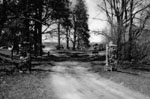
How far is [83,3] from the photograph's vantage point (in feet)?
190

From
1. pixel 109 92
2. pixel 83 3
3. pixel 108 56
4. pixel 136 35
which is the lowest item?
pixel 109 92

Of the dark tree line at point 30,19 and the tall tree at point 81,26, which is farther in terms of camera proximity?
the tall tree at point 81,26

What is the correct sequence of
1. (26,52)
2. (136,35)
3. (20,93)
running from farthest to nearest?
(136,35) < (26,52) < (20,93)

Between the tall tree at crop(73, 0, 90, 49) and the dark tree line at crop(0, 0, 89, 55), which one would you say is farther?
the tall tree at crop(73, 0, 90, 49)

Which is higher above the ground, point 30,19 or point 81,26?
point 81,26

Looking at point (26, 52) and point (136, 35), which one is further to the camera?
point (136, 35)

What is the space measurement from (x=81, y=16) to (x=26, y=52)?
41788 mm

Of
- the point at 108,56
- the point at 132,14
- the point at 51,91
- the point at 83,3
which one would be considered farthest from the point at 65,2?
the point at 83,3

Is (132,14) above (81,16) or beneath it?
beneath

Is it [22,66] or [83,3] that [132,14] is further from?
[83,3]

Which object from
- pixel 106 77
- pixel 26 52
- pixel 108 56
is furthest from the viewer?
pixel 108 56

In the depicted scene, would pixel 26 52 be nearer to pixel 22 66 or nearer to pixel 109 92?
pixel 22 66

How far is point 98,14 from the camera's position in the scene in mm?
24578

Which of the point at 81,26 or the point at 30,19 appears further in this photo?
the point at 81,26
